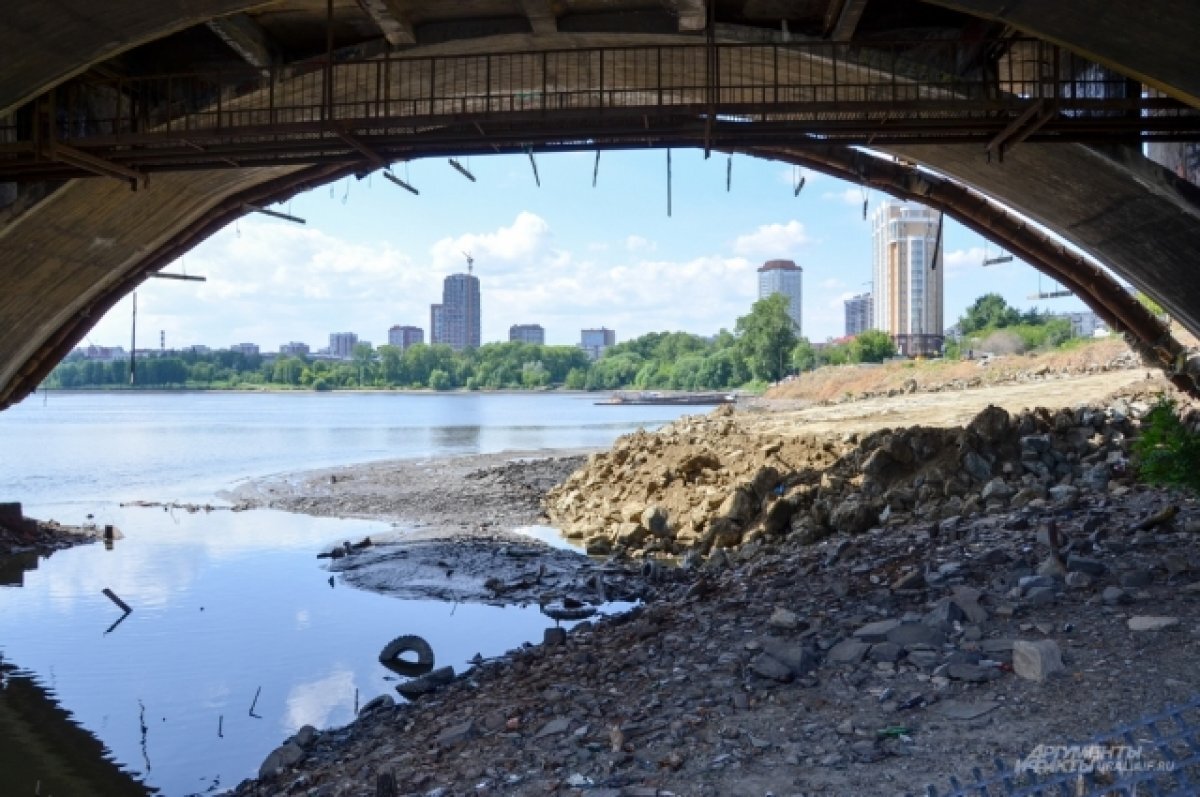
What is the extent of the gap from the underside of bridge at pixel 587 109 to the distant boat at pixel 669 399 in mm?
91423

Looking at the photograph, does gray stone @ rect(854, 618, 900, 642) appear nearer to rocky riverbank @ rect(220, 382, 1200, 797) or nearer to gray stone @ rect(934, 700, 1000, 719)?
rocky riverbank @ rect(220, 382, 1200, 797)

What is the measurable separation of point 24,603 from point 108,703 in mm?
6543

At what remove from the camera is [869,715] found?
6453mm

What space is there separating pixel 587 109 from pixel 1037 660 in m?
8.39

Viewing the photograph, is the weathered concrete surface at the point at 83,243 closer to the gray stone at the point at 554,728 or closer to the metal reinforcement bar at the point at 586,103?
the metal reinforcement bar at the point at 586,103

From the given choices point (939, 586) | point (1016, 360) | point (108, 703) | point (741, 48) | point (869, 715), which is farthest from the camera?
point (1016, 360)

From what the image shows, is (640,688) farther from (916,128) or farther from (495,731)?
(916,128)

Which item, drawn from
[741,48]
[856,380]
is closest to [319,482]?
[741,48]

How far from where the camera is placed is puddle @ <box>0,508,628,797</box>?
31.9ft

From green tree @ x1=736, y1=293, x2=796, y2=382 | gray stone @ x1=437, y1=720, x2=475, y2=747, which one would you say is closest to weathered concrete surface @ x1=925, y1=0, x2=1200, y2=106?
gray stone @ x1=437, y1=720, x2=475, y2=747

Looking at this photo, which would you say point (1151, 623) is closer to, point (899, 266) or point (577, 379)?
point (899, 266)

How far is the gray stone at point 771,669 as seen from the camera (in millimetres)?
7340

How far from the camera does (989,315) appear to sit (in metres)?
105

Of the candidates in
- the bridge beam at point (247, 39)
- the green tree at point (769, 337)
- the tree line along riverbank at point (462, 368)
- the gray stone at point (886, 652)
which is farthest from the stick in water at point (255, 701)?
the tree line along riverbank at point (462, 368)
